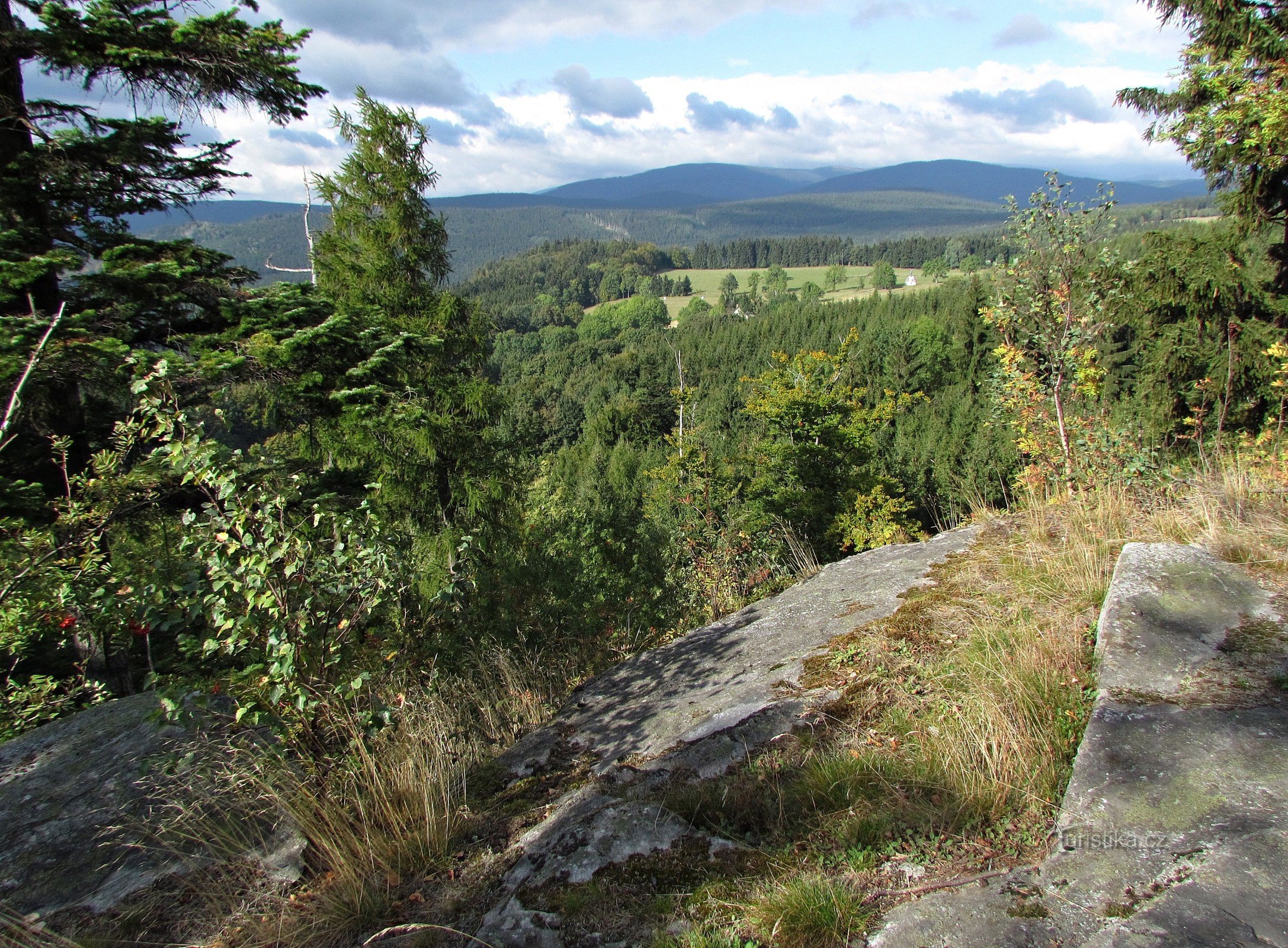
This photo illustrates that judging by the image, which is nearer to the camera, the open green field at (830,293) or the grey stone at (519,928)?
the grey stone at (519,928)

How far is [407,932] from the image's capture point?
2566 millimetres

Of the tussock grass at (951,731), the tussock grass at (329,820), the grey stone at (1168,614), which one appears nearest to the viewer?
the tussock grass at (951,731)

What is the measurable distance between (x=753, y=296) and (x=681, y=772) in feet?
542

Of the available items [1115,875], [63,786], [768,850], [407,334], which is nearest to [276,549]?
[63,786]

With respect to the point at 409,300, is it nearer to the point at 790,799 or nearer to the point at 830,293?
the point at 790,799

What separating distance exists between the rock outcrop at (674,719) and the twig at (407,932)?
0.11 m

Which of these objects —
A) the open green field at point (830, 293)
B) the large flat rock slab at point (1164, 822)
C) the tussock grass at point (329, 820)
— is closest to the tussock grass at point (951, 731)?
the large flat rock slab at point (1164, 822)

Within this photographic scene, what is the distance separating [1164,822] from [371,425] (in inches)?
292

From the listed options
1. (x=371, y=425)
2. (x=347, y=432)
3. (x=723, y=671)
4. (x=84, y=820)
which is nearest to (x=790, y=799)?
(x=723, y=671)

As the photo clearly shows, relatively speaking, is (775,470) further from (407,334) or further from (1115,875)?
(1115,875)

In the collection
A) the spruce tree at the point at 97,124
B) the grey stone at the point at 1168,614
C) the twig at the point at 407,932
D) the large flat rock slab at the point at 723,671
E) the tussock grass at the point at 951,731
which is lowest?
the large flat rock slab at the point at 723,671

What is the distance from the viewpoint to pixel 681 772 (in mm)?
3428

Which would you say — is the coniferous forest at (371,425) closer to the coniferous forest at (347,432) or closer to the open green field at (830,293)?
the coniferous forest at (347,432)

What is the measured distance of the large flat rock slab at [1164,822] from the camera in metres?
1.89
